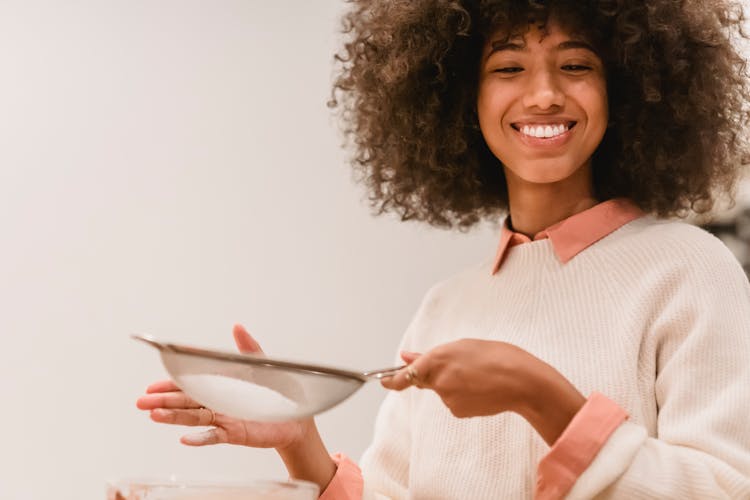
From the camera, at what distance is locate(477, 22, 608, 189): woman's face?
1015 millimetres

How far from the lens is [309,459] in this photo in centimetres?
104

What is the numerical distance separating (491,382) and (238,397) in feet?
0.69

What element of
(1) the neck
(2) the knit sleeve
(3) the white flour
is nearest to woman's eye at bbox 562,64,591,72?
(1) the neck

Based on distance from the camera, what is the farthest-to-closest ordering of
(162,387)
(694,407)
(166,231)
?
(166,231), (162,387), (694,407)

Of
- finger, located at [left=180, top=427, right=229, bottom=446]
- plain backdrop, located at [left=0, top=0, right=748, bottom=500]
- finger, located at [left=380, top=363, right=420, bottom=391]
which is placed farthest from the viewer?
plain backdrop, located at [left=0, top=0, right=748, bottom=500]

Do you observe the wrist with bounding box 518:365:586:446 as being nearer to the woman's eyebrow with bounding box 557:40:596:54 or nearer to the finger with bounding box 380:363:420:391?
the finger with bounding box 380:363:420:391

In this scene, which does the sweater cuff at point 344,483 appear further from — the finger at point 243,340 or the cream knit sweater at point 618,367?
the finger at point 243,340

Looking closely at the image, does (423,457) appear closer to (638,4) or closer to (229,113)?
(638,4)

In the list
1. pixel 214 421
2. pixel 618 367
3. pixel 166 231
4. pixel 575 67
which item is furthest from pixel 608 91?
pixel 166 231

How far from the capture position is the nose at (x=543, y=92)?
3.26ft

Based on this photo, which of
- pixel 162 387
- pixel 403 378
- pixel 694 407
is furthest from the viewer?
pixel 162 387

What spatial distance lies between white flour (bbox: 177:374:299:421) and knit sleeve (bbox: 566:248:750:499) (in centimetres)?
26

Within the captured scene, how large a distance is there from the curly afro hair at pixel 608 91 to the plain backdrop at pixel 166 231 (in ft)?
2.01

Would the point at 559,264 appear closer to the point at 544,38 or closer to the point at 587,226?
the point at 587,226
